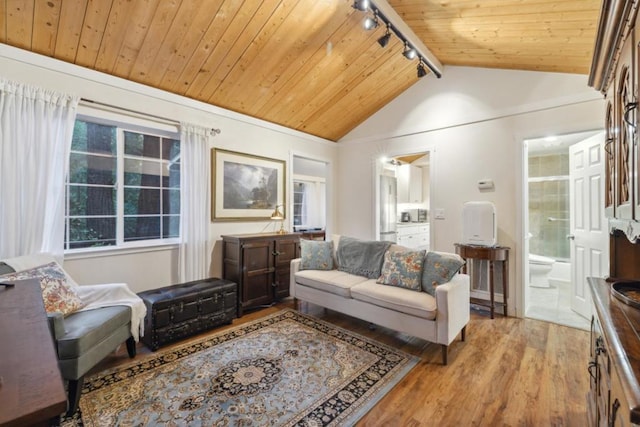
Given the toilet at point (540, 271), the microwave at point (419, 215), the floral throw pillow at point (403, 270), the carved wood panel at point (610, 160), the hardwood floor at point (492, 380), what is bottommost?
the hardwood floor at point (492, 380)

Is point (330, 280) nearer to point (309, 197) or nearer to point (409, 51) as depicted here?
point (409, 51)

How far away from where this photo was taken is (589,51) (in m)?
2.62

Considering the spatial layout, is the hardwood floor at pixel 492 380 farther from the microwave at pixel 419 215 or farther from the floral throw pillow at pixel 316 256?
the microwave at pixel 419 215

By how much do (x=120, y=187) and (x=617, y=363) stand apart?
12.4 ft

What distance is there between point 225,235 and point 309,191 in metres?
3.63

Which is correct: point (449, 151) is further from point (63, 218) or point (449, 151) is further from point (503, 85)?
point (63, 218)

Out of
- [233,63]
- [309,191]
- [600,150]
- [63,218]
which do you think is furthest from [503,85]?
[63,218]

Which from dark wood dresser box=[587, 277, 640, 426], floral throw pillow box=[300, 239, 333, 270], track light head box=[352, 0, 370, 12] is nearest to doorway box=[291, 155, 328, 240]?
floral throw pillow box=[300, 239, 333, 270]

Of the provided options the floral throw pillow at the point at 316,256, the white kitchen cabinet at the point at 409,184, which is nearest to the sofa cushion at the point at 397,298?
the floral throw pillow at the point at 316,256

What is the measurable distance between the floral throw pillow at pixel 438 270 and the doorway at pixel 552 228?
1463mm

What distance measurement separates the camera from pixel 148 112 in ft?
10.2

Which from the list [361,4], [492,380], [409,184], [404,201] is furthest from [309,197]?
[492,380]

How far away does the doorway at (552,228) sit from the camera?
3515 millimetres

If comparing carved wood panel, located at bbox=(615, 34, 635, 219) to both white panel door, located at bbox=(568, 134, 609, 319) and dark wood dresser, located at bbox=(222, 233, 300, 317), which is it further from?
A: dark wood dresser, located at bbox=(222, 233, 300, 317)
